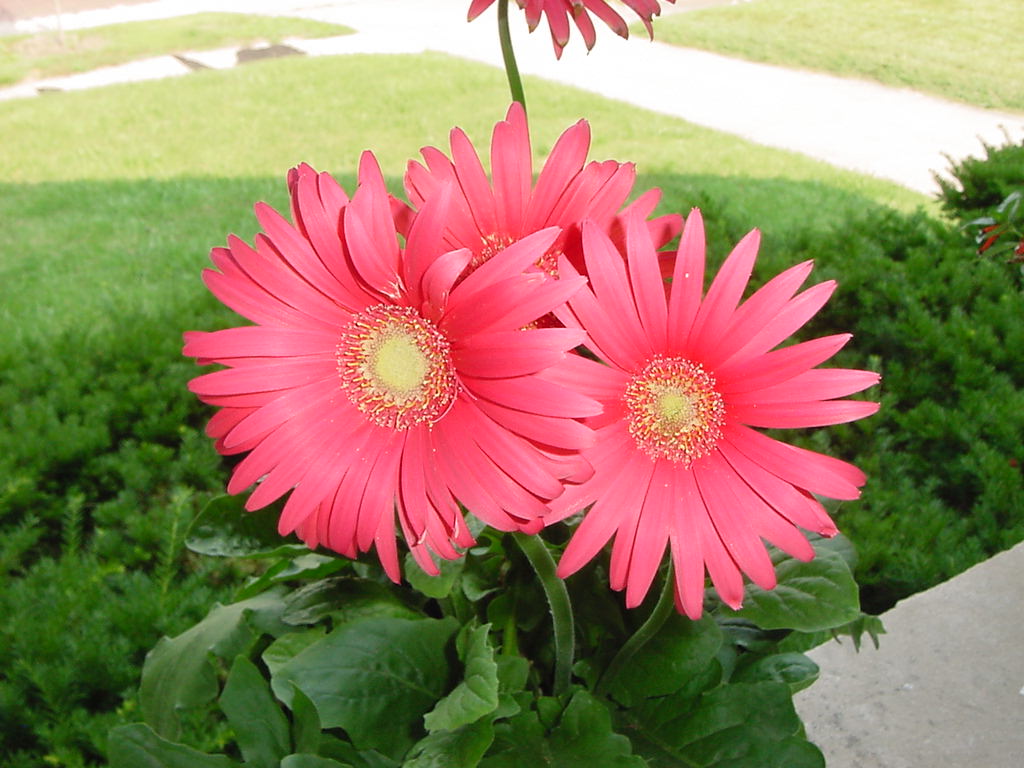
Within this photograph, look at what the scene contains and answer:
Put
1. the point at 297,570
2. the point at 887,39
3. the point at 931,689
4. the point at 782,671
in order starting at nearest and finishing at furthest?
the point at 782,671
the point at 297,570
the point at 931,689
the point at 887,39

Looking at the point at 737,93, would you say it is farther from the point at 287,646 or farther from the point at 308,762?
the point at 308,762

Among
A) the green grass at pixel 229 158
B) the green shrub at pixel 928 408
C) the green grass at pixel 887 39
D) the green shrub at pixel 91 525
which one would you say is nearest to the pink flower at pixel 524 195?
the green shrub at pixel 91 525

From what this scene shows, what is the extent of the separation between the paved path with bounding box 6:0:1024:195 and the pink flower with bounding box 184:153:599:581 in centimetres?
427

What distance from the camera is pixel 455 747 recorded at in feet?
2.41

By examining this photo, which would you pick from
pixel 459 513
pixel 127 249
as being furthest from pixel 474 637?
pixel 127 249

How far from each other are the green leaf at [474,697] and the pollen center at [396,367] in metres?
0.25

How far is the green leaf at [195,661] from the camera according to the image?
37.1 inches

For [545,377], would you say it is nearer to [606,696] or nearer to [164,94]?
[606,696]

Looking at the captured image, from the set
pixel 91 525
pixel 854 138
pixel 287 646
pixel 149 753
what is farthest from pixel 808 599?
pixel 854 138

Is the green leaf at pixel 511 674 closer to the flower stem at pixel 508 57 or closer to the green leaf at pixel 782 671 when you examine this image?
the green leaf at pixel 782 671

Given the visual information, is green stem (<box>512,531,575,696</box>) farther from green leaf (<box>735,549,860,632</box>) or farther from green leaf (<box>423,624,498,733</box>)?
green leaf (<box>735,549,860,632</box>)

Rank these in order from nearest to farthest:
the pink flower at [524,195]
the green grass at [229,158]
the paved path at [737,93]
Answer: the pink flower at [524,195] → the green grass at [229,158] → the paved path at [737,93]

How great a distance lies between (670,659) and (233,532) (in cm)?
43

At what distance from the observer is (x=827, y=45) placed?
7.83m
